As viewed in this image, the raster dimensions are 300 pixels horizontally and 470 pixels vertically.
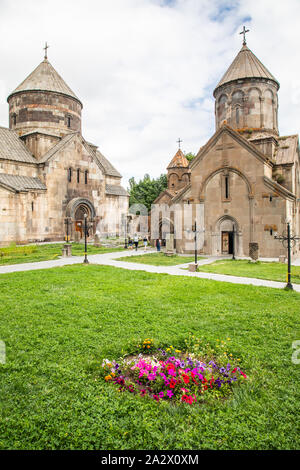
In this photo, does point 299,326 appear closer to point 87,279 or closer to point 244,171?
point 87,279

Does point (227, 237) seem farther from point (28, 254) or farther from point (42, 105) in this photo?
point (42, 105)

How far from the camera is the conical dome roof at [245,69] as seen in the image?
20891 mm

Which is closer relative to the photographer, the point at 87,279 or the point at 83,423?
the point at 83,423

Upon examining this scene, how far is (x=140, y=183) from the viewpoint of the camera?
53438 millimetres

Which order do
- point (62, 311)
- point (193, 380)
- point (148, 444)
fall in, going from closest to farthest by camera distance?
point (148, 444)
point (193, 380)
point (62, 311)

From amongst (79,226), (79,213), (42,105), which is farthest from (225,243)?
(42,105)

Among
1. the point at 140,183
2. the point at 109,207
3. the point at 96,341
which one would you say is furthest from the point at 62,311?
the point at 140,183

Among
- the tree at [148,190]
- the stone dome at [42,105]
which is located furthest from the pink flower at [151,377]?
the tree at [148,190]

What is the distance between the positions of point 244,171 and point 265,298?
11.9 metres

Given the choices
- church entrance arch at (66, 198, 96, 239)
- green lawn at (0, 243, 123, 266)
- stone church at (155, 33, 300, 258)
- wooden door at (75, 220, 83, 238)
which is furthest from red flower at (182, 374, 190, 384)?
wooden door at (75, 220, 83, 238)

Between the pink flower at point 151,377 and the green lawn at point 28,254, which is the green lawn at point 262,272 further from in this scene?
the green lawn at point 28,254

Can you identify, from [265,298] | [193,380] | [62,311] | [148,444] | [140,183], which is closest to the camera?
[148,444]

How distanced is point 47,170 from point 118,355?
2223 centimetres

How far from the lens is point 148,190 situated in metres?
51.9
